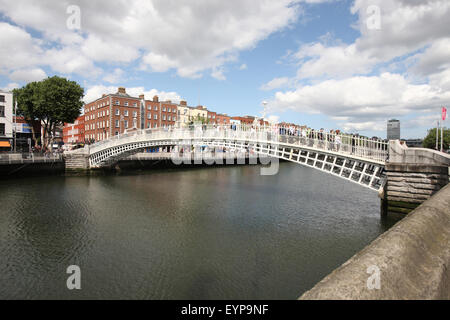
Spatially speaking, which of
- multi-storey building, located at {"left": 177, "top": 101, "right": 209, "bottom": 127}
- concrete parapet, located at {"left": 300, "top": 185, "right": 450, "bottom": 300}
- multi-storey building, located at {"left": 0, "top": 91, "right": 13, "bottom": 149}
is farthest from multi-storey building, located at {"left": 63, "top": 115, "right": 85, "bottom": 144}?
concrete parapet, located at {"left": 300, "top": 185, "right": 450, "bottom": 300}

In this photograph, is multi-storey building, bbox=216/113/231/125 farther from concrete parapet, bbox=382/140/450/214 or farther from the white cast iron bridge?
concrete parapet, bbox=382/140/450/214

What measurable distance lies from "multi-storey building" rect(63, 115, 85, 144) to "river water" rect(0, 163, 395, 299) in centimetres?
5272

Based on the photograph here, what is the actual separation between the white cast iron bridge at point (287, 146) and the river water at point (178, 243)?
1927mm

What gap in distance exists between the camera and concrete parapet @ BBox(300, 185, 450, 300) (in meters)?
1.81

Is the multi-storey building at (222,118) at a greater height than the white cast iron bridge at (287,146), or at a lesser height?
greater

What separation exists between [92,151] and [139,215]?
1888cm

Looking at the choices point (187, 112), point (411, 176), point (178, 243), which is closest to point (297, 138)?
point (411, 176)

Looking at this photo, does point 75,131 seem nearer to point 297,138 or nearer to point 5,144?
point 5,144

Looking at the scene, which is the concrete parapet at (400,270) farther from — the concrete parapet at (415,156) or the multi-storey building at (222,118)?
the multi-storey building at (222,118)

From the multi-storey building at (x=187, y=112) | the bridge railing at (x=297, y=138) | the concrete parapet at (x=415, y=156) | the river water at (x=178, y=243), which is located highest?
the multi-storey building at (x=187, y=112)

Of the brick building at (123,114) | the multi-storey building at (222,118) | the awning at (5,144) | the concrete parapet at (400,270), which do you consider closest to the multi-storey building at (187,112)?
the brick building at (123,114)

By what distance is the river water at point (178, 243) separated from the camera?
221 inches

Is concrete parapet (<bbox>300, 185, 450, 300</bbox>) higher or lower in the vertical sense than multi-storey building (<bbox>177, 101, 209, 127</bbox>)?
lower
